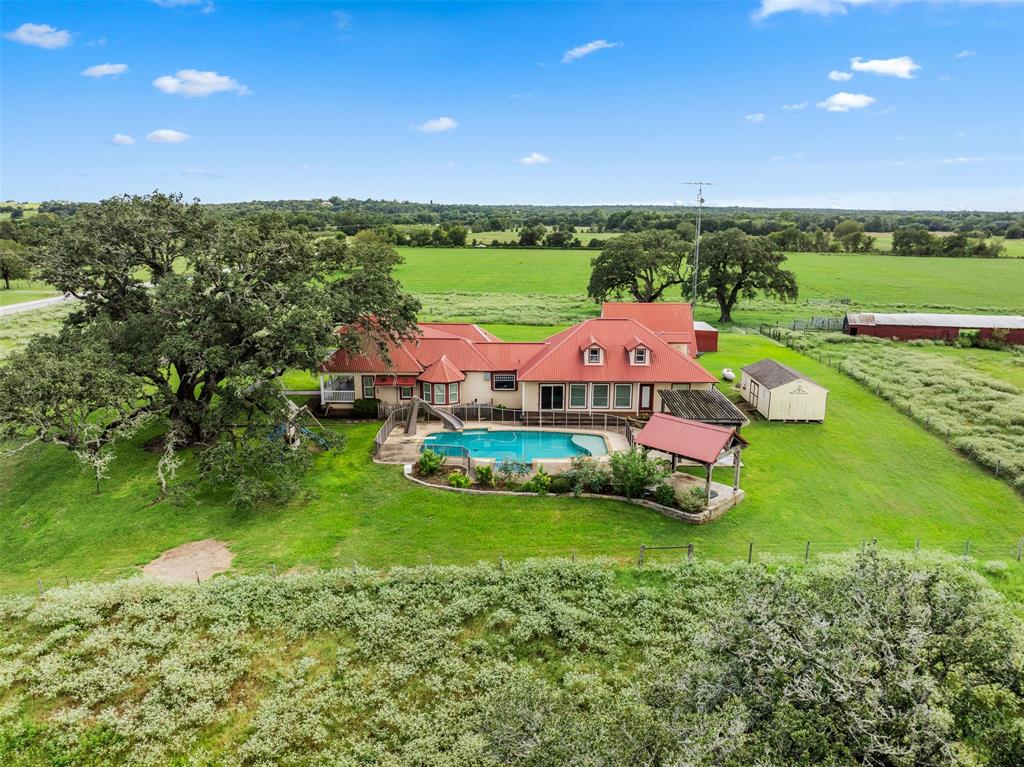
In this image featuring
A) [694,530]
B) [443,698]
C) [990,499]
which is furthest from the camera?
[990,499]

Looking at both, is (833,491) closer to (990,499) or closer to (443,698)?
(990,499)

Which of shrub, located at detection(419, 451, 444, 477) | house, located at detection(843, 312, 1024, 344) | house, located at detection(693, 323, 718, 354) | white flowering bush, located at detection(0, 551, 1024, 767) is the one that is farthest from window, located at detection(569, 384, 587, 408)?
house, located at detection(843, 312, 1024, 344)

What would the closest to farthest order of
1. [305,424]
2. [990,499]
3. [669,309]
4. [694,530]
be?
[694,530]
[990,499]
[305,424]
[669,309]

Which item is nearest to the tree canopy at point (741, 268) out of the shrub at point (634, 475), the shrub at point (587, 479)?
the shrub at point (634, 475)

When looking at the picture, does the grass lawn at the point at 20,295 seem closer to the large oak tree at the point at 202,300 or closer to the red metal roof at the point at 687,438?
the large oak tree at the point at 202,300

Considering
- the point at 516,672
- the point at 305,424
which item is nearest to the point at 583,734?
the point at 516,672

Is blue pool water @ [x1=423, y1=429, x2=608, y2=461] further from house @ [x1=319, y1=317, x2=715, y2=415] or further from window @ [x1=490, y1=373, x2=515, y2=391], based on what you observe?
window @ [x1=490, y1=373, x2=515, y2=391]

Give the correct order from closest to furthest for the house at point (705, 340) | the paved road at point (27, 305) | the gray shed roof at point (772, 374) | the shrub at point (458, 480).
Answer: the shrub at point (458, 480), the gray shed roof at point (772, 374), the house at point (705, 340), the paved road at point (27, 305)

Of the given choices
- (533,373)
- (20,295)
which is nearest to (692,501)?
(533,373)
